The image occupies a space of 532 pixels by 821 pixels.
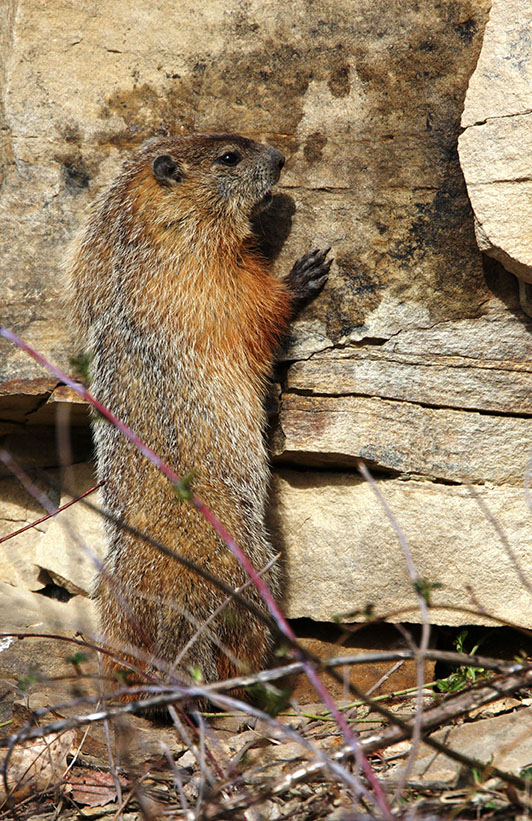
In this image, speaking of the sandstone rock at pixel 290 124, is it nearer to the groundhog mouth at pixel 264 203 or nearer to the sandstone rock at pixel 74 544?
the groundhog mouth at pixel 264 203

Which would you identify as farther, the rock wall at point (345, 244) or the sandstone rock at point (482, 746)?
the rock wall at point (345, 244)

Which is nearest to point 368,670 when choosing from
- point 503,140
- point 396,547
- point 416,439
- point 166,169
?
point 396,547

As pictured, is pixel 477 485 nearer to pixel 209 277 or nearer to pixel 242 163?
pixel 209 277

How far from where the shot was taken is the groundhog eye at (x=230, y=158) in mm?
5348

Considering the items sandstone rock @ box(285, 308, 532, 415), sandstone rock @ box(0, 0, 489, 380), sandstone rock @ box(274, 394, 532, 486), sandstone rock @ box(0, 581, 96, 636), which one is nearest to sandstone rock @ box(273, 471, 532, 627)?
sandstone rock @ box(274, 394, 532, 486)

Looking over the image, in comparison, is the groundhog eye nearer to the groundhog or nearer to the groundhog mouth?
the groundhog

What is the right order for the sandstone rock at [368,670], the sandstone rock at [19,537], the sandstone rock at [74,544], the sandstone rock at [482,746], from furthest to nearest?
the sandstone rock at [19,537]
the sandstone rock at [74,544]
the sandstone rock at [368,670]
the sandstone rock at [482,746]

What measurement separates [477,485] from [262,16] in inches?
136

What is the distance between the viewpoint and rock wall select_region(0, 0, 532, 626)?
5070 mm

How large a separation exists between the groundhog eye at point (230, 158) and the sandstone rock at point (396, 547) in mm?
2113

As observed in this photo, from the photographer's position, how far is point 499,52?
486 centimetres

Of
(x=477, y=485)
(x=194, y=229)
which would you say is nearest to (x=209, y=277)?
(x=194, y=229)

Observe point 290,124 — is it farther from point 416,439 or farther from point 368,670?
point 368,670

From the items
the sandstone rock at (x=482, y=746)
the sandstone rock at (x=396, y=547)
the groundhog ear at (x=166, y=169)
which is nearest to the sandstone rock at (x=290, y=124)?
the groundhog ear at (x=166, y=169)
